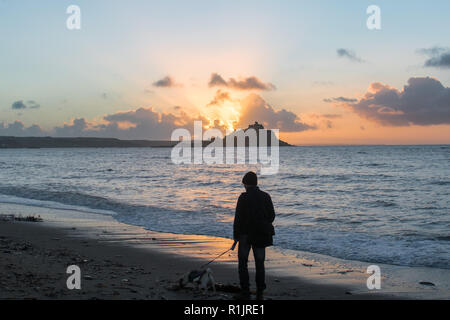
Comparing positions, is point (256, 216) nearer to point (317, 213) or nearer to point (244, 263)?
point (244, 263)

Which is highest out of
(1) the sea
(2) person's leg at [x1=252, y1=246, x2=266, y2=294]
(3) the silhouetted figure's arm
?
(3) the silhouetted figure's arm

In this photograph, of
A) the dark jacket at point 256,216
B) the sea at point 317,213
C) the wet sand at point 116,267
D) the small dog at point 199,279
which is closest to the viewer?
the dark jacket at point 256,216

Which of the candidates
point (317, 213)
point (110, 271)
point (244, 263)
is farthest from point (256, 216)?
point (317, 213)

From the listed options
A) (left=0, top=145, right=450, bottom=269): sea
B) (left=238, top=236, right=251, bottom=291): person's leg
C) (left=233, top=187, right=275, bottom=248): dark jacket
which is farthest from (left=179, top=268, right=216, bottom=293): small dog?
(left=0, top=145, right=450, bottom=269): sea

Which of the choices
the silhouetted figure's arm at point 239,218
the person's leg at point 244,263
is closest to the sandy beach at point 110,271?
the person's leg at point 244,263

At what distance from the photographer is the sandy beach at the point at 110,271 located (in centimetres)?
607

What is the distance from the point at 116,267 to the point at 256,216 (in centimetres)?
369

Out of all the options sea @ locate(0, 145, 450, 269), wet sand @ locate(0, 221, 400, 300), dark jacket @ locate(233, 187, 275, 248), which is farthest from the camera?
sea @ locate(0, 145, 450, 269)

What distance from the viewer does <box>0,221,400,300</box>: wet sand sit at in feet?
20.0

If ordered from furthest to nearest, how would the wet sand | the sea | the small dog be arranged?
the sea
the small dog
the wet sand

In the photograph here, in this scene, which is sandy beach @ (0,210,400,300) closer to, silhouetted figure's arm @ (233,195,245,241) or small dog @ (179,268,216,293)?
small dog @ (179,268,216,293)

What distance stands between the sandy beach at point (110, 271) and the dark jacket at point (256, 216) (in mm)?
1077

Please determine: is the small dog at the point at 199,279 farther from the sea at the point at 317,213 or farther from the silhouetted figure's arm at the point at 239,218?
the sea at the point at 317,213
